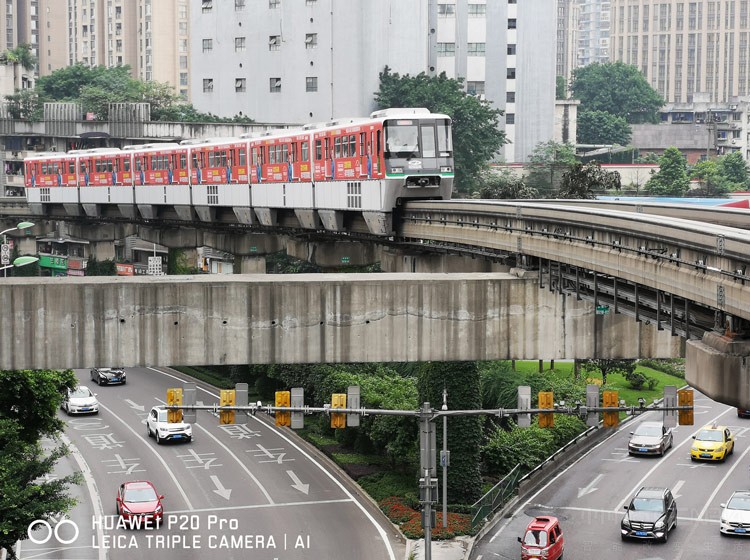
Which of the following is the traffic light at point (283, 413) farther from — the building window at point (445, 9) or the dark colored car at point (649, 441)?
the building window at point (445, 9)

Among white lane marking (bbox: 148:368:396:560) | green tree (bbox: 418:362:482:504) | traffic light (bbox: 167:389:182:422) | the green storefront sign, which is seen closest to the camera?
traffic light (bbox: 167:389:182:422)

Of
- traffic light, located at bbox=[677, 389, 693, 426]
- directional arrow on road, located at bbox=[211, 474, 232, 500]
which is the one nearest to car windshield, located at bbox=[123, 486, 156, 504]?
directional arrow on road, located at bbox=[211, 474, 232, 500]

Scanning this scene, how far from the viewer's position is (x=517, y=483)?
145 ft

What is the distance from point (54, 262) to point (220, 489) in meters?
70.9

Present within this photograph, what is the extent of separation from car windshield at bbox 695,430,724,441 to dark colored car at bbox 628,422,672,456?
1.27 metres

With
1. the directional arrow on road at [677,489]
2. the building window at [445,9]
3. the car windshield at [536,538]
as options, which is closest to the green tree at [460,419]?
the car windshield at [536,538]

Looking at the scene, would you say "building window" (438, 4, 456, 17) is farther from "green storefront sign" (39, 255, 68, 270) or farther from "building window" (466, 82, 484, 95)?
"green storefront sign" (39, 255, 68, 270)

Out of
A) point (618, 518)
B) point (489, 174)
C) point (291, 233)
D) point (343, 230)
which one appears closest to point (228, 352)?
point (618, 518)

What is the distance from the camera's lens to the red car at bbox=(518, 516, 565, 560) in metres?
34.6

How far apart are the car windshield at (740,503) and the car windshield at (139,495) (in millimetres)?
17170

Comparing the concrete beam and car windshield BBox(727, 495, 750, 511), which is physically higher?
the concrete beam

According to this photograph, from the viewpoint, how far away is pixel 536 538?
115ft

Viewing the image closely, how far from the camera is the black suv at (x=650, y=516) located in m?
37.3

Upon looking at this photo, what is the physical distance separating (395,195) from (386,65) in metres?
60.7
